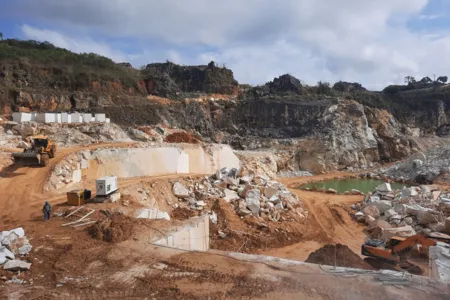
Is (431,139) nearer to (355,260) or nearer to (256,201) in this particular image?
(256,201)

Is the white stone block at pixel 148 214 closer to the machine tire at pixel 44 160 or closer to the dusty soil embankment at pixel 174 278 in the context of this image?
the dusty soil embankment at pixel 174 278

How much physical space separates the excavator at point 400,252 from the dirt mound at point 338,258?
36 centimetres

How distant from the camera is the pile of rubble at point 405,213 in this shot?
47.4 feet

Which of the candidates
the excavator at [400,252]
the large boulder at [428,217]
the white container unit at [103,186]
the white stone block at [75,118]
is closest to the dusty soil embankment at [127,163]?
the white container unit at [103,186]

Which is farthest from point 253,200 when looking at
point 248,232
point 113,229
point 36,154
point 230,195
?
point 36,154

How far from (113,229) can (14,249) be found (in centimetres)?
237

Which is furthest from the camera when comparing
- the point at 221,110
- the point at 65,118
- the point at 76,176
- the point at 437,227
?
the point at 221,110

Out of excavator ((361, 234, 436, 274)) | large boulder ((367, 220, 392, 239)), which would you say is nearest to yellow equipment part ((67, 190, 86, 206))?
excavator ((361, 234, 436, 274))

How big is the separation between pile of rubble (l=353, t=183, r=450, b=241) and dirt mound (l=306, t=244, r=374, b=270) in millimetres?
4188

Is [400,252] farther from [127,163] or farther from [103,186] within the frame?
[127,163]

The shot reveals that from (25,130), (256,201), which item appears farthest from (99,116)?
(256,201)

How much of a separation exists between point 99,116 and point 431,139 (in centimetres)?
3873

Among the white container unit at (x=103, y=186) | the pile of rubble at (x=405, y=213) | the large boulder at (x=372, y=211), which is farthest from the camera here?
the large boulder at (x=372, y=211)

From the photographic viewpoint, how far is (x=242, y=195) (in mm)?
16953
